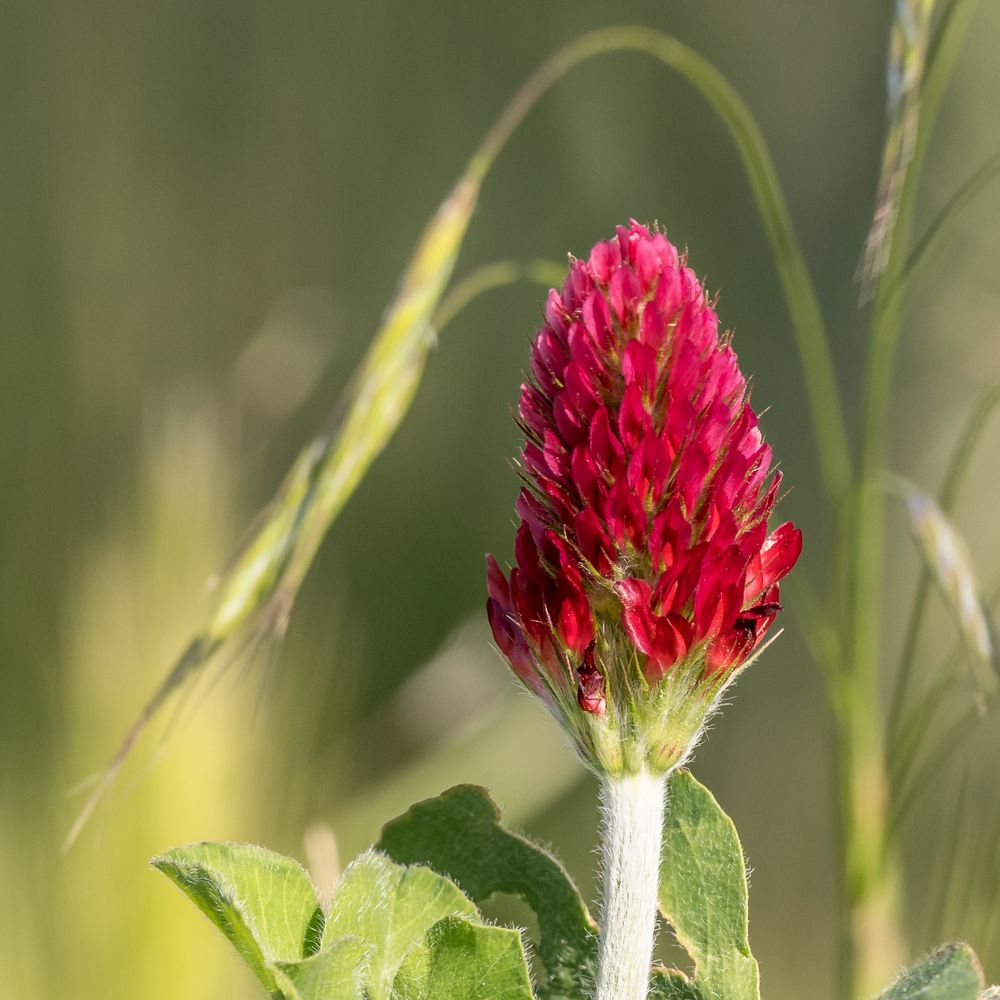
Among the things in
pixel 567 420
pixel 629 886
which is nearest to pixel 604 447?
pixel 567 420

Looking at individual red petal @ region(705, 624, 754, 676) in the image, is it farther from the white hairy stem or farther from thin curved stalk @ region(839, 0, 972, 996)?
thin curved stalk @ region(839, 0, 972, 996)

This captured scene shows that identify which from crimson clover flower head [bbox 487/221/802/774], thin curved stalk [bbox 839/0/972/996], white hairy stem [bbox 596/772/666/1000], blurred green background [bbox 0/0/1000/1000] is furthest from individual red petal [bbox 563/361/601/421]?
blurred green background [bbox 0/0/1000/1000]

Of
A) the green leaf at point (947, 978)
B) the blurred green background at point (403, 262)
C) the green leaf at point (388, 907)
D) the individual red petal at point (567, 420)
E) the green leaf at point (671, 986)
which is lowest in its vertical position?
the green leaf at point (947, 978)

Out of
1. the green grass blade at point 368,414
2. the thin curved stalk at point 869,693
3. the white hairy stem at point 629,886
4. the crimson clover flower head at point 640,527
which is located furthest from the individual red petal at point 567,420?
the thin curved stalk at point 869,693

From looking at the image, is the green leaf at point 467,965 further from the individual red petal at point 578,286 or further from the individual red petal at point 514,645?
the individual red petal at point 578,286

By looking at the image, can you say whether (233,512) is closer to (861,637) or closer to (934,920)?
(861,637)

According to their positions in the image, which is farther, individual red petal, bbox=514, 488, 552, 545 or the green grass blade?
the green grass blade
